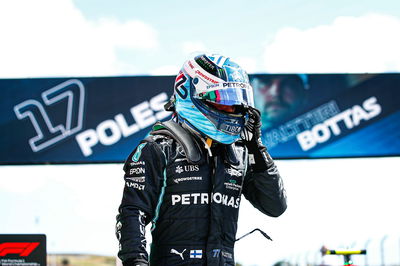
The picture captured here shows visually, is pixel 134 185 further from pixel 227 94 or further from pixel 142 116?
pixel 142 116

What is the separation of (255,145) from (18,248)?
12.7ft

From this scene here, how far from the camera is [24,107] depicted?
516 inches

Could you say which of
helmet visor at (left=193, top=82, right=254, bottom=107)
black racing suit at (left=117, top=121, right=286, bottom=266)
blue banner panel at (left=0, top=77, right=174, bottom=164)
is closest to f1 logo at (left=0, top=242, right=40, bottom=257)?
black racing suit at (left=117, top=121, right=286, bottom=266)

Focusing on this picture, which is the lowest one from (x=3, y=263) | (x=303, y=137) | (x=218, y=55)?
(x=3, y=263)

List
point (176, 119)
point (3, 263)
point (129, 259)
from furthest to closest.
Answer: point (3, 263) → point (176, 119) → point (129, 259)

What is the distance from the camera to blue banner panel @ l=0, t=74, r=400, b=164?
13109 millimetres

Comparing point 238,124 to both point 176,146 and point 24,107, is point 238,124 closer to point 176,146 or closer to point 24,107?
point 176,146

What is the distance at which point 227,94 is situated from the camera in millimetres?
3904

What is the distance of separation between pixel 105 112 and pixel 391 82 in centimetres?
576

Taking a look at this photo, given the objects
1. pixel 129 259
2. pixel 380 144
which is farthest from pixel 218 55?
pixel 380 144

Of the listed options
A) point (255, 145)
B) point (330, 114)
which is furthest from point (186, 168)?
point (330, 114)

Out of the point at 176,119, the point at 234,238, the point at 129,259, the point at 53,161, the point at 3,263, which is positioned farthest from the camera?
the point at 53,161

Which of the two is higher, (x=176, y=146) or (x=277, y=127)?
(x=277, y=127)

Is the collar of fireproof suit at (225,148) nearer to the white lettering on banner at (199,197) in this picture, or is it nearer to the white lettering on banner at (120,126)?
the white lettering on banner at (199,197)
